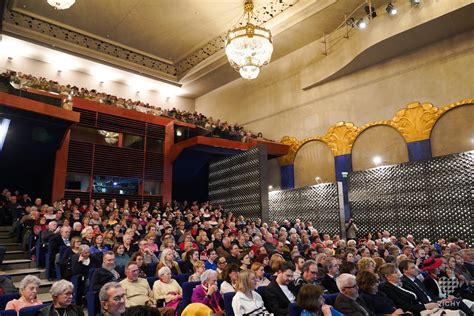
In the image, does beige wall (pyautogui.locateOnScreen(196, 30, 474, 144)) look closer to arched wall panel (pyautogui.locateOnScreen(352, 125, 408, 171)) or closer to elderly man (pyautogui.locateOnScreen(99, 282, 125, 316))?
arched wall panel (pyautogui.locateOnScreen(352, 125, 408, 171))

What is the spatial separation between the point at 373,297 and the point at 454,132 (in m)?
8.03

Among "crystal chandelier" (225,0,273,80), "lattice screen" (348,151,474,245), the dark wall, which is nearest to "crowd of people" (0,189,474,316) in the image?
the dark wall

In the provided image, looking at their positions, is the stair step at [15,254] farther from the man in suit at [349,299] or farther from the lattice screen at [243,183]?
the lattice screen at [243,183]

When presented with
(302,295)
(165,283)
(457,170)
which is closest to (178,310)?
(165,283)

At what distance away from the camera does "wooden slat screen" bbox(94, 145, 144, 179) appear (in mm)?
11023

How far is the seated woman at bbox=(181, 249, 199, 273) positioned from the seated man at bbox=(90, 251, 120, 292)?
35.3 inches

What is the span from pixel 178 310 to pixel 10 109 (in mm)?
6211

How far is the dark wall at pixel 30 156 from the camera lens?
833 cm

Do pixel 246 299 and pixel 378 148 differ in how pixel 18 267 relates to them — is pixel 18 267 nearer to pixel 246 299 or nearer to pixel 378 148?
pixel 246 299

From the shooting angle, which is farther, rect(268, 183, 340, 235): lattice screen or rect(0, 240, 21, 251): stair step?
rect(268, 183, 340, 235): lattice screen

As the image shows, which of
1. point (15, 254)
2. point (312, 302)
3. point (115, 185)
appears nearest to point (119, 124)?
point (115, 185)

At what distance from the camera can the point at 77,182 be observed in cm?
1047

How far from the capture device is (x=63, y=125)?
851cm

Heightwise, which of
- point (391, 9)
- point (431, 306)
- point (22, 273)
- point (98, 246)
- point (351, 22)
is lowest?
point (431, 306)
